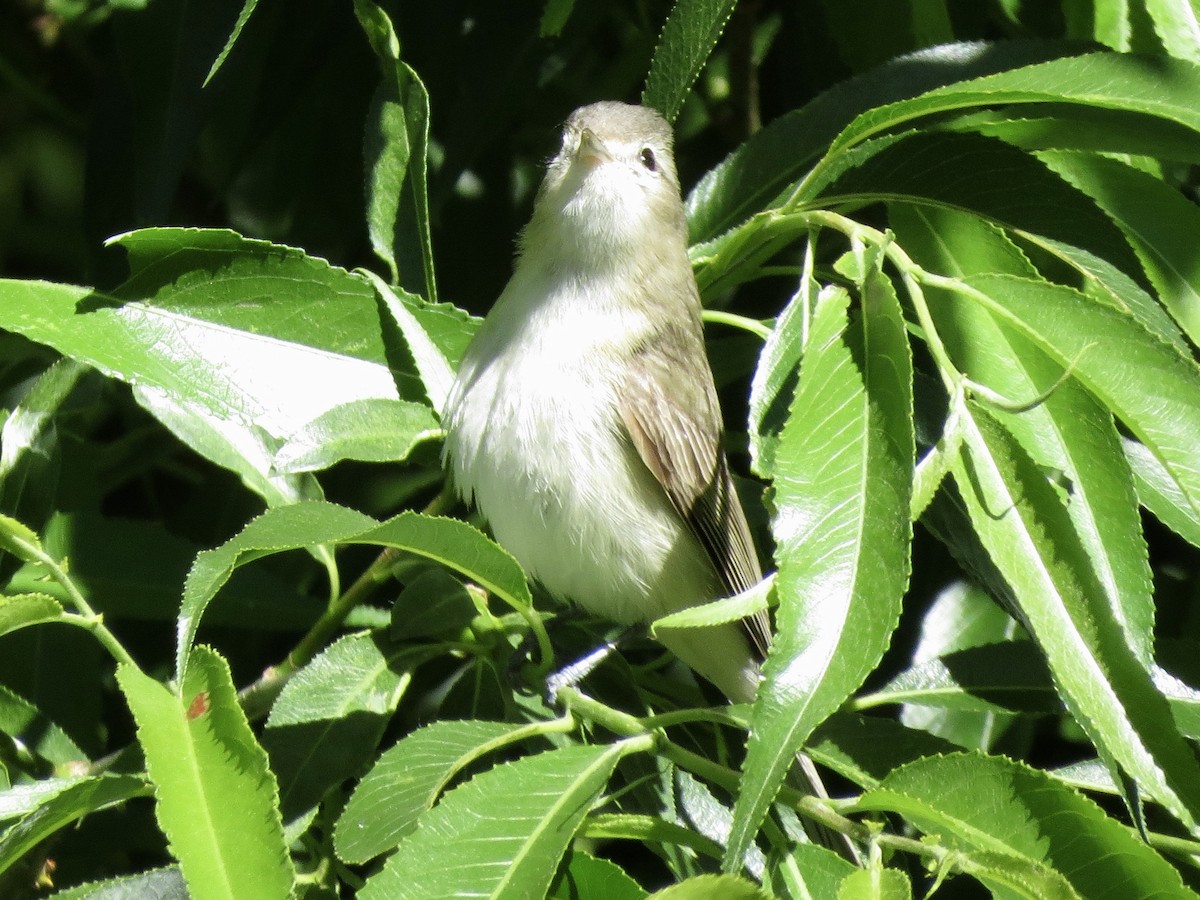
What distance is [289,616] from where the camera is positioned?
2396 mm

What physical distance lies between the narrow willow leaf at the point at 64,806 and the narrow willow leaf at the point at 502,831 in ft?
1.29

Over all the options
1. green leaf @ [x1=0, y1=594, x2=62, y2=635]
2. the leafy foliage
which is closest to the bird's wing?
the leafy foliage

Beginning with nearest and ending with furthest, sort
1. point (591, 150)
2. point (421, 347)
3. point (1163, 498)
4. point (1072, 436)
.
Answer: point (1072, 436) → point (1163, 498) → point (421, 347) → point (591, 150)

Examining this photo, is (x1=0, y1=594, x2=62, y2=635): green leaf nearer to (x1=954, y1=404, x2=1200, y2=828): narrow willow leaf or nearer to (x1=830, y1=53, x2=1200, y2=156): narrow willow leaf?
(x1=954, y1=404, x2=1200, y2=828): narrow willow leaf

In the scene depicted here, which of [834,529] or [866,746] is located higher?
[834,529]

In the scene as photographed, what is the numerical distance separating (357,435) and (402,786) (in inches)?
19.9

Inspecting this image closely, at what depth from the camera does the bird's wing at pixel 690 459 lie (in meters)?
2.29

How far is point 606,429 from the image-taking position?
2.28 metres

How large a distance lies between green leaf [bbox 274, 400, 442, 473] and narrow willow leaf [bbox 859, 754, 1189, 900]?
820 mm

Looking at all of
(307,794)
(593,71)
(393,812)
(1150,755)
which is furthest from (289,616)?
(593,71)

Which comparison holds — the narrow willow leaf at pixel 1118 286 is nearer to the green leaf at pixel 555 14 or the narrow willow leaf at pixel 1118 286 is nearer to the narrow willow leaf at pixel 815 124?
the narrow willow leaf at pixel 815 124

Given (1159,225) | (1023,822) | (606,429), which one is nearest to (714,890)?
(1023,822)

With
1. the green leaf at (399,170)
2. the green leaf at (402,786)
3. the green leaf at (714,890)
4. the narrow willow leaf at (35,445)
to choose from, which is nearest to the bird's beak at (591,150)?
the green leaf at (399,170)

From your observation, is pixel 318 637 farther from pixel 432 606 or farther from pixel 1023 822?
pixel 1023 822
